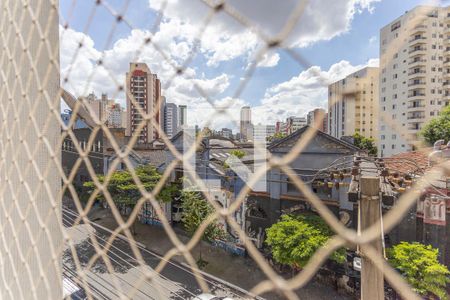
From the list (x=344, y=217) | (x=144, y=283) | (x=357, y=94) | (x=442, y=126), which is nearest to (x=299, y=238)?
(x=344, y=217)

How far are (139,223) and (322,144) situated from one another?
2848 mm

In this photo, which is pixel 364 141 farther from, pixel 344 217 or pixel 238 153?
pixel 238 153

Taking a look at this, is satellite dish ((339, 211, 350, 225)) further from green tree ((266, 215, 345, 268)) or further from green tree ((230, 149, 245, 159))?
green tree ((230, 149, 245, 159))

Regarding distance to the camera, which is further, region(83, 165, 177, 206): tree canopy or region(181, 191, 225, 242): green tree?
region(83, 165, 177, 206): tree canopy

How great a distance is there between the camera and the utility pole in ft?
1.98

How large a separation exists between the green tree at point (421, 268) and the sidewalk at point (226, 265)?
2.50ft

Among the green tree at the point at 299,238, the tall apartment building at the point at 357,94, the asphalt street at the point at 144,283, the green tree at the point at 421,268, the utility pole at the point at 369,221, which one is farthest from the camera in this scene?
the asphalt street at the point at 144,283

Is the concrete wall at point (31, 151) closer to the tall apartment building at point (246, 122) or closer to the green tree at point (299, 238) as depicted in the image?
the tall apartment building at point (246, 122)

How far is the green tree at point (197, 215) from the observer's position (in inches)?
133

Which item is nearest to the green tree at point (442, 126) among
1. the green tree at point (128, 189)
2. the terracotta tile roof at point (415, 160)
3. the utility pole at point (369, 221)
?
the terracotta tile roof at point (415, 160)

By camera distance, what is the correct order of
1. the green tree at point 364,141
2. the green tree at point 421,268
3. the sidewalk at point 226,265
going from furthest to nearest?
the sidewalk at point 226,265, the green tree at point 421,268, the green tree at point 364,141

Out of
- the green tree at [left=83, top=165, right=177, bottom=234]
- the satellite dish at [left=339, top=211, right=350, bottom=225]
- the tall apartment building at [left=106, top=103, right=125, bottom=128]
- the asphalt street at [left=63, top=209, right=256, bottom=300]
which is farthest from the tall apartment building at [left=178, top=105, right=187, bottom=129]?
the green tree at [left=83, top=165, right=177, bottom=234]

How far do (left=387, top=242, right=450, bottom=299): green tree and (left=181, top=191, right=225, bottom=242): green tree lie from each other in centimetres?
182

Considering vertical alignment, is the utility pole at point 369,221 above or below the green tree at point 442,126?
below
